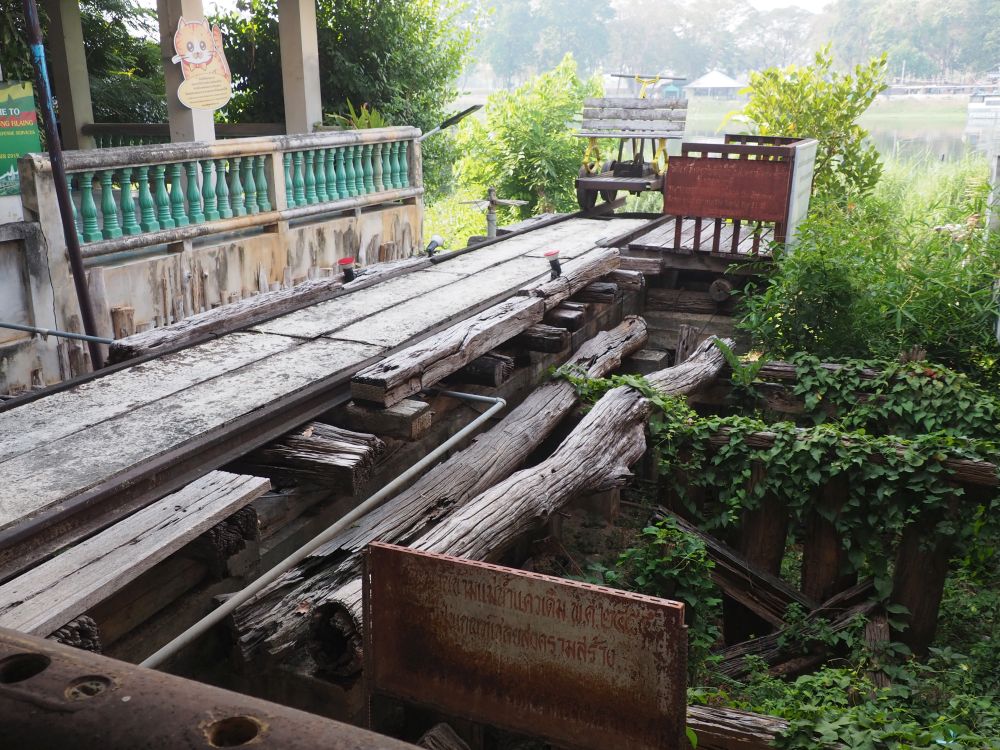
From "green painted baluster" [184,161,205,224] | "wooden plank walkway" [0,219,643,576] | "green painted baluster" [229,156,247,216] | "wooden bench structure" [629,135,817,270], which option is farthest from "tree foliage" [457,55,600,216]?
"wooden plank walkway" [0,219,643,576]

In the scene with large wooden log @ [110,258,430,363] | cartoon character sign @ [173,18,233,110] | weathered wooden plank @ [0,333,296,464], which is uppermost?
cartoon character sign @ [173,18,233,110]

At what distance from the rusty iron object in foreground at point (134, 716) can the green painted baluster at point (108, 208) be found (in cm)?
640

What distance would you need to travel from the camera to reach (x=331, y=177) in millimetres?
9406

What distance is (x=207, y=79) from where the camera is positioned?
24.7 ft

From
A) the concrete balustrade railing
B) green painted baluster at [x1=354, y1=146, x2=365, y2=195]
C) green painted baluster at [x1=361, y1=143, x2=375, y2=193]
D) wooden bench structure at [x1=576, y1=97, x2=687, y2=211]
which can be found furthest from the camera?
wooden bench structure at [x1=576, y1=97, x2=687, y2=211]

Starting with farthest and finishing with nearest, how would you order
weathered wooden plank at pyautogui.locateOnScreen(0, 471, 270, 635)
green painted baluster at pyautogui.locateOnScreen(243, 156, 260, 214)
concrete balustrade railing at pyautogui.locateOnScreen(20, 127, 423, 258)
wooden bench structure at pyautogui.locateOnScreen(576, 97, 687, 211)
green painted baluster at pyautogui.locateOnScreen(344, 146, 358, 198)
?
wooden bench structure at pyautogui.locateOnScreen(576, 97, 687, 211) < green painted baluster at pyautogui.locateOnScreen(344, 146, 358, 198) < green painted baluster at pyautogui.locateOnScreen(243, 156, 260, 214) < concrete balustrade railing at pyautogui.locateOnScreen(20, 127, 423, 258) < weathered wooden plank at pyautogui.locateOnScreen(0, 471, 270, 635)

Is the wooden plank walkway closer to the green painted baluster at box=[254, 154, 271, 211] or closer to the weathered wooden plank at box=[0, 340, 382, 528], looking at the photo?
the weathered wooden plank at box=[0, 340, 382, 528]

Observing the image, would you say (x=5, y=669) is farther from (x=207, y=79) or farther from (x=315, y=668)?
(x=207, y=79)

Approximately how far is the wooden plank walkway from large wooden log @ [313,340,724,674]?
0.89 m

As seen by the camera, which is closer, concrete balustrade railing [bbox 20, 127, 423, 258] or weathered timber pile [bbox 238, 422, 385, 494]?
weathered timber pile [bbox 238, 422, 385, 494]

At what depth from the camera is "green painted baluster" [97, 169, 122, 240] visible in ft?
22.3

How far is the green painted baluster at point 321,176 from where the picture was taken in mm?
9234

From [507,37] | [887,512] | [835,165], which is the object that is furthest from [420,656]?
[507,37]

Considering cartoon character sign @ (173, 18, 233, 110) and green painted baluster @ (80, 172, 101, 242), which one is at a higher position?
cartoon character sign @ (173, 18, 233, 110)
